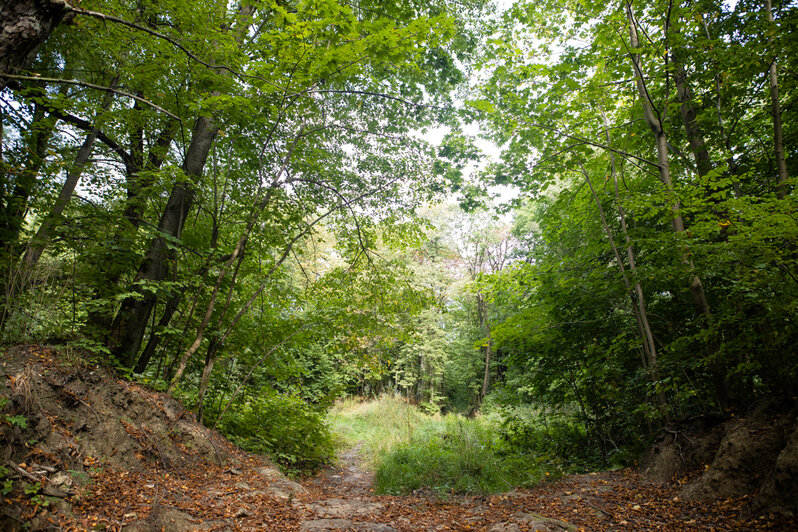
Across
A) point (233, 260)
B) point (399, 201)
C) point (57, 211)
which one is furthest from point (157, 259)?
point (399, 201)

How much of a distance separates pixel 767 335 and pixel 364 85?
22.1ft

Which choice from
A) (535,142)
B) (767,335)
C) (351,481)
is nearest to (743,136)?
(535,142)

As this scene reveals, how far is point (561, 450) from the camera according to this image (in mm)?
6676

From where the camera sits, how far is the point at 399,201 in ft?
24.2

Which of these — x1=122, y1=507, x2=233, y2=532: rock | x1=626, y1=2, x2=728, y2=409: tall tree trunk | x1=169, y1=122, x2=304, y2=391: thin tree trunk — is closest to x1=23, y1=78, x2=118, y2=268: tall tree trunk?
x1=169, y1=122, x2=304, y2=391: thin tree trunk

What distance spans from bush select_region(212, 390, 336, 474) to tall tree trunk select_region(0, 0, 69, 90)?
18.7 ft

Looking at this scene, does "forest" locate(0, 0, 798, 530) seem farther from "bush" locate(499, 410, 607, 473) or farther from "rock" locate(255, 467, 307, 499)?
"rock" locate(255, 467, 307, 499)

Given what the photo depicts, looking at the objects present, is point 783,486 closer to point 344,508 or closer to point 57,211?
point 344,508

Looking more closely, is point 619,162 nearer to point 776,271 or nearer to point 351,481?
point 776,271

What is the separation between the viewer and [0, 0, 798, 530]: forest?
3891mm

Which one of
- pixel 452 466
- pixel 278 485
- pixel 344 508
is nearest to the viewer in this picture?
pixel 344 508

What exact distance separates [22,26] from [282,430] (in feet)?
21.5

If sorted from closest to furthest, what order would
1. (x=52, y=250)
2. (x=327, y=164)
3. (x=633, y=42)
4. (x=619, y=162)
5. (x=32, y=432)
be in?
(x=32, y=432)
(x=52, y=250)
(x=633, y=42)
(x=619, y=162)
(x=327, y=164)

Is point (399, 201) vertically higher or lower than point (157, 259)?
higher
